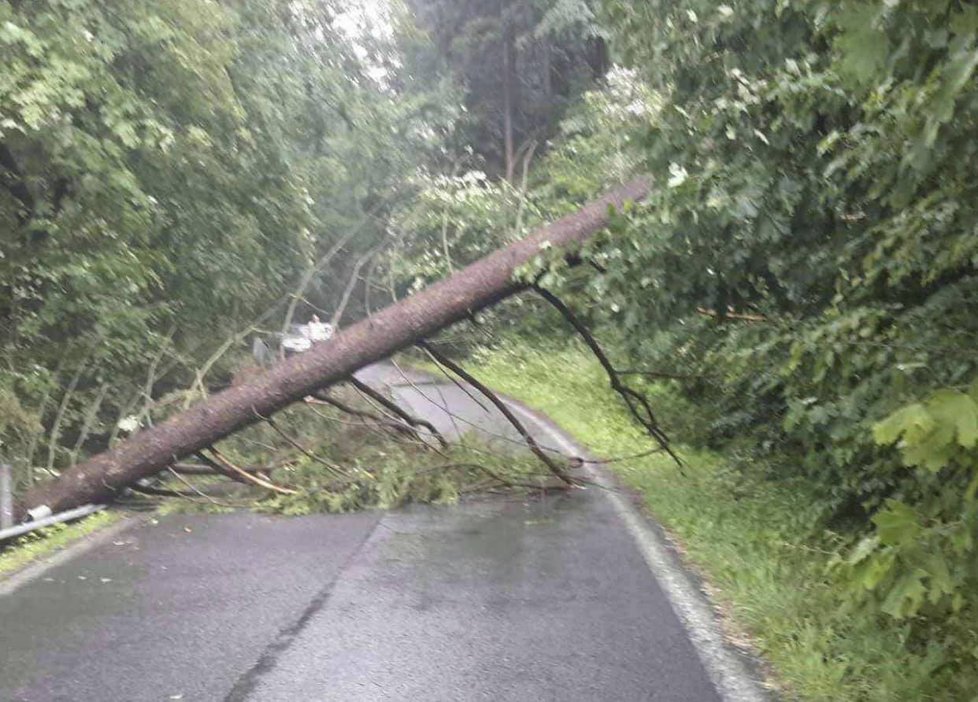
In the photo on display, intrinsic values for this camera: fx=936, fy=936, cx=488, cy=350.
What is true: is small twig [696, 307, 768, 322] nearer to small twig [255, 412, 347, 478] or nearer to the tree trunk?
the tree trunk

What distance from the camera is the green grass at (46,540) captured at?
7.11 m

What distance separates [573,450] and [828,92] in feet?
24.4

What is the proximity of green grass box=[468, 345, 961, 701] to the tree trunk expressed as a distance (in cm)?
266

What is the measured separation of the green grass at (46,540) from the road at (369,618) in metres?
0.32

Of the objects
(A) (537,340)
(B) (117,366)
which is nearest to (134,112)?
(B) (117,366)

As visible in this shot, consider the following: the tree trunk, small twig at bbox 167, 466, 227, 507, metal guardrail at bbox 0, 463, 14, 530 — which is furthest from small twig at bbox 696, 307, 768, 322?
metal guardrail at bbox 0, 463, 14, 530

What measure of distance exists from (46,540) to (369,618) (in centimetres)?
374

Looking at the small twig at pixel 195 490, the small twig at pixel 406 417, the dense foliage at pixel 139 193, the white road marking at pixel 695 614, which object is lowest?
the white road marking at pixel 695 614

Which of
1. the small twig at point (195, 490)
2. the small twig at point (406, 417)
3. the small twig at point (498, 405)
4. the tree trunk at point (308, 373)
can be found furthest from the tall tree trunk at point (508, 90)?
the small twig at point (195, 490)

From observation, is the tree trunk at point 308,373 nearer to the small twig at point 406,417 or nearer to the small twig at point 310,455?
the small twig at point 310,455

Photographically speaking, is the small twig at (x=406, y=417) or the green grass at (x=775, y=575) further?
the small twig at (x=406, y=417)

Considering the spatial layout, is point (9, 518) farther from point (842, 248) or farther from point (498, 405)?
point (842, 248)

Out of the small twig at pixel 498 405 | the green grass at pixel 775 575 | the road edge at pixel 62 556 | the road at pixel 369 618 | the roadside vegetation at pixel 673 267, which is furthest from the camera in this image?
the small twig at pixel 498 405

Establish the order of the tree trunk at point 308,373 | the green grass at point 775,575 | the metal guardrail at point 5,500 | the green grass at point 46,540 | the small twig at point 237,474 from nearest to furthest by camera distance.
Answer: the green grass at point 775,575, the green grass at point 46,540, the metal guardrail at point 5,500, the tree trunk at point 308,373, the small twig at point 237,474
